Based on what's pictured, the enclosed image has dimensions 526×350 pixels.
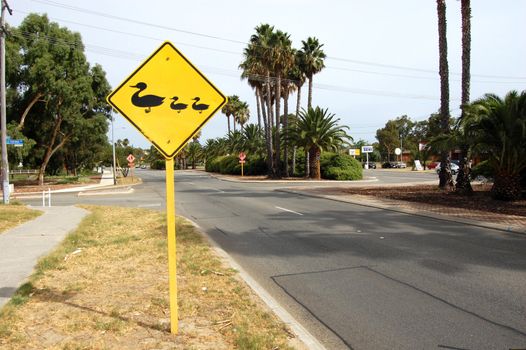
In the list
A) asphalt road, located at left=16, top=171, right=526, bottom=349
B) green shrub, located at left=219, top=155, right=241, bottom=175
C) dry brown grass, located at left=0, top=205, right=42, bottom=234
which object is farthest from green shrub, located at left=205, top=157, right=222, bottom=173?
asphalt road, located at left=16, top=171, right=526, bottom=349

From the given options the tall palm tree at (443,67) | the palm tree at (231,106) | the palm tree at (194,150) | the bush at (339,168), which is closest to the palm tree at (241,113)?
the palm tree at (231,106)

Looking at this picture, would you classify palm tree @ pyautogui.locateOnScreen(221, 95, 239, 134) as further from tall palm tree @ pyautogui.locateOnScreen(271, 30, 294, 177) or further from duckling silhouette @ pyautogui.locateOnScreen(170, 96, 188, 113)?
duckling silhouette @ pyautogui.locateOnScreen(170, 96, 188, 113)

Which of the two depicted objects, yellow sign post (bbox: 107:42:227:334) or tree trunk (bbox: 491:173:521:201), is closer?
yellow sign post (bbox: 107:42:227:334)

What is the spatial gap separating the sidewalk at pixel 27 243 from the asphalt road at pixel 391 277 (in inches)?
130

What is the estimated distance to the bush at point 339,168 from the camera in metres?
37.1

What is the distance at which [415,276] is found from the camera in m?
6.48

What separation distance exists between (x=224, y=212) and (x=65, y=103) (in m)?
25.6

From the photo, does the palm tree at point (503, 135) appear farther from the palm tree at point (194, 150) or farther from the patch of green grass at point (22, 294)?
the palm tree at point (194, 150)

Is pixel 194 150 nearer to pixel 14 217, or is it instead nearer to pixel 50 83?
pixel 50 83

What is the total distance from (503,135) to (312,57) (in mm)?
27366

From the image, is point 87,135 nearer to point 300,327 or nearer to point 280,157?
point 280,157

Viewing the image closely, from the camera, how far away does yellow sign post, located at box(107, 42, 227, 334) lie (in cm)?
426

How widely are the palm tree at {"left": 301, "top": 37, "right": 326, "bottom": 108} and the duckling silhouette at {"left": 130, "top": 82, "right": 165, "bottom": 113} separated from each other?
1442 inches

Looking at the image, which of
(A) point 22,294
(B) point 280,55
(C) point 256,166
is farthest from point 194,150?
(A) point 22,294
